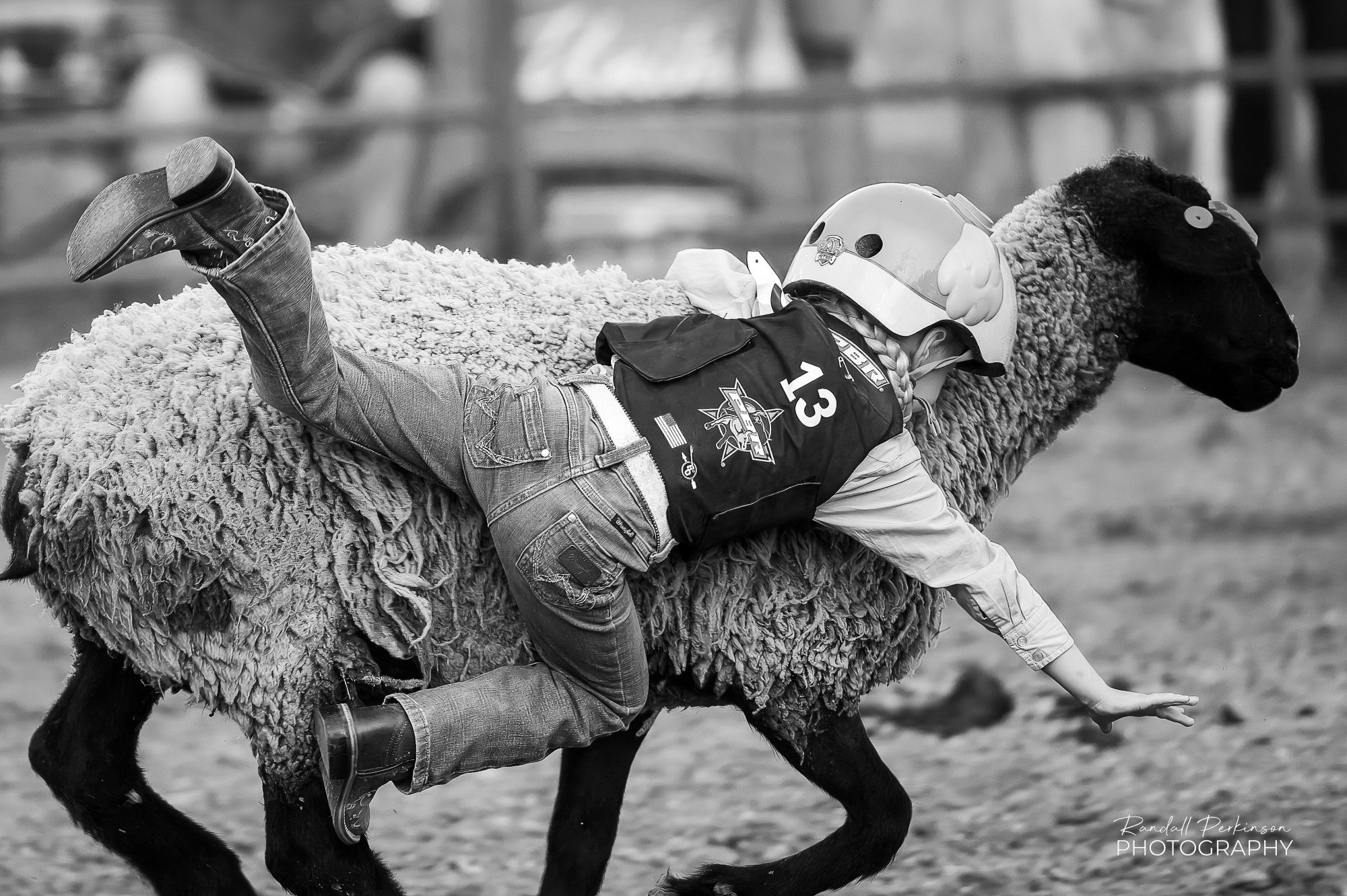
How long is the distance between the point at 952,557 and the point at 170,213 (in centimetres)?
152

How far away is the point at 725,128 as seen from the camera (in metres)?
10.7

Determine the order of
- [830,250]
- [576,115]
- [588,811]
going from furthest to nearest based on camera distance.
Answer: [576,115] → [588,811] → [830,250]

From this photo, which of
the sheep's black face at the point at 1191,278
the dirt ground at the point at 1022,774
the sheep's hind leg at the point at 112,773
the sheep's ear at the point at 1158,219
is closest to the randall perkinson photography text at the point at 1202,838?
the dirt ground at the point at 1022,774

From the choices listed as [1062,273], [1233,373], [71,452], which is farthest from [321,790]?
[1233,373]

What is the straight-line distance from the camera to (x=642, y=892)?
12.6 ft

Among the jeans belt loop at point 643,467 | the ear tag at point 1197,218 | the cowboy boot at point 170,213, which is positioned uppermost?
the cowboy boot at point 170,213

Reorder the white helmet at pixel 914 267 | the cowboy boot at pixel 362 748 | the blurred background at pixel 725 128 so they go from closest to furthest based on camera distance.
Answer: the cowboy boot at pixel 362 748
the white helmet at pixel 914 267
the blurred background at pixel 725 128

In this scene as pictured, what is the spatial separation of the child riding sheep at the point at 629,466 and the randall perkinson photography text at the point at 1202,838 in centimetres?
110

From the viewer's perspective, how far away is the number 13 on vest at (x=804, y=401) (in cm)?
279

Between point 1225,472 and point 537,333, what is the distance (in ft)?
18.6

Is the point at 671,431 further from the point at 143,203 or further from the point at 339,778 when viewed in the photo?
the point at 143,203

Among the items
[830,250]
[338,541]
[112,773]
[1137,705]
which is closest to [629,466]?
[338,541]

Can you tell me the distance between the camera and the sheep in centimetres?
277

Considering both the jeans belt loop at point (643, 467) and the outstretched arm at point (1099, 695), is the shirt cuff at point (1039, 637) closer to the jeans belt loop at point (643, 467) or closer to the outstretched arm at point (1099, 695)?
the outstretched arm at point (1099, 695)
